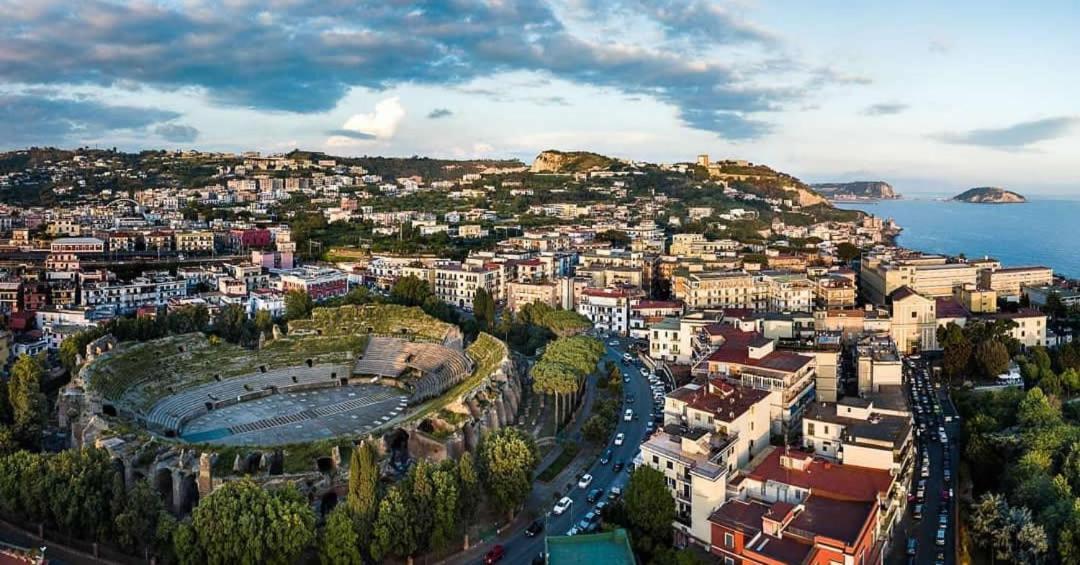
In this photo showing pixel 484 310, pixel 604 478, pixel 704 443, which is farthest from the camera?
pixel 484 310

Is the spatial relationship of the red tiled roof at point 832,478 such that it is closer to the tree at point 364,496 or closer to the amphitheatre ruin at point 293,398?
the tree at point 364,496

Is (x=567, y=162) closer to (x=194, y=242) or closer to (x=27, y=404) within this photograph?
(x=194, y=242)

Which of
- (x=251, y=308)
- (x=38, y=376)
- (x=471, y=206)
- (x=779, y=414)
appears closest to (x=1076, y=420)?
(x=779, y=414)

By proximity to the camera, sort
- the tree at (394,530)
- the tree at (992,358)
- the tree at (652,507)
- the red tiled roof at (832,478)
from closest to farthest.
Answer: the tree at (394,530) < the tree at (652,507) < the red tiled roof at (832,478) < the tree at (992,358)

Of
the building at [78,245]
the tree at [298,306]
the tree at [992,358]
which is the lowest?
the tree at [992,358]

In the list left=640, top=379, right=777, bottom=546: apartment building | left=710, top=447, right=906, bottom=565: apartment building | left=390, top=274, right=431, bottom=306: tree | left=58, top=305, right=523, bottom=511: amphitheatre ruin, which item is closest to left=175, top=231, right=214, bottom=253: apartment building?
left=390, top=274, right=431, bottom=306: tree

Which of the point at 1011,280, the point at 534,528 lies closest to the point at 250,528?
the point at 534,528

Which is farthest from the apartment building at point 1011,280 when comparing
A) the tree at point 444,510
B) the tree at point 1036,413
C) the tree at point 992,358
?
the tree at point 444,510
